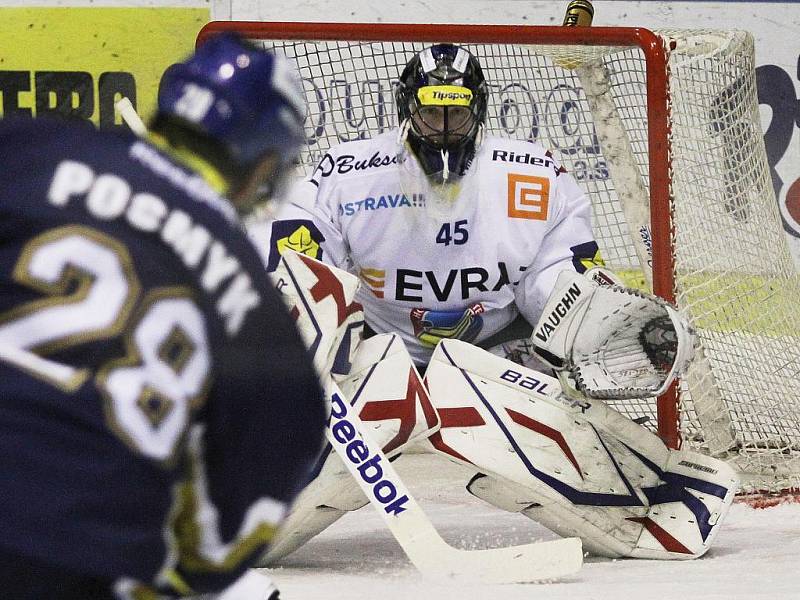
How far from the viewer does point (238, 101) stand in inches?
51.1

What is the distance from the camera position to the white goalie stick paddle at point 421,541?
251 cm

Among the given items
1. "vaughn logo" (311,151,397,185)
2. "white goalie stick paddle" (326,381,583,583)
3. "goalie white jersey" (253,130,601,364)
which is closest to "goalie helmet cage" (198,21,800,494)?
"goalie white jersey" (253,130,601,364)

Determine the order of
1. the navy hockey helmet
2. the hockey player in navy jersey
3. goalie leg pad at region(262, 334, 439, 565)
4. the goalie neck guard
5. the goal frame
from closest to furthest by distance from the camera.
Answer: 1. the hockey player in navy jersey
2. the navy hockey helmet
3. goalie leg pad at region(262, 334, 439, 565)
4. the goalie neck guard
5. the goal frame

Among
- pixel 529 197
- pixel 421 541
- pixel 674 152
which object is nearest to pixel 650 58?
pixel 674 152

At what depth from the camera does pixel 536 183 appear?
10.6 feet

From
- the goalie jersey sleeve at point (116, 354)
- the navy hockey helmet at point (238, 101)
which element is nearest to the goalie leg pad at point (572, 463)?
the navy hockey helmet at point (238, 101)

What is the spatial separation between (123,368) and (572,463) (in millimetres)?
1646

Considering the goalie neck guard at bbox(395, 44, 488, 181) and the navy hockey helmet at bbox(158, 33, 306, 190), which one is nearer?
the navy hockey helmet at bbox(158, 33, 306, 190)

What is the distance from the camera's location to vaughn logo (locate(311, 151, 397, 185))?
10.5ft

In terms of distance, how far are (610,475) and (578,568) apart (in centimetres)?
27

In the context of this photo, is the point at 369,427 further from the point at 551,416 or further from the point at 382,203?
the point at 382,203

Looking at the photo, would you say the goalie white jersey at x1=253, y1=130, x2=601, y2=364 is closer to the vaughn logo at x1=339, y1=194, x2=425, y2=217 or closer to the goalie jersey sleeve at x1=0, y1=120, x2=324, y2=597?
the vaughn logo at x1=339, y1=194, x2=425, y2=217

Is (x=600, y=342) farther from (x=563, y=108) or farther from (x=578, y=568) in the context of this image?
(x=563, y=108)

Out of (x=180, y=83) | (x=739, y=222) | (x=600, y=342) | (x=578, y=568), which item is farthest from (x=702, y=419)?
(x=180, y=83)
